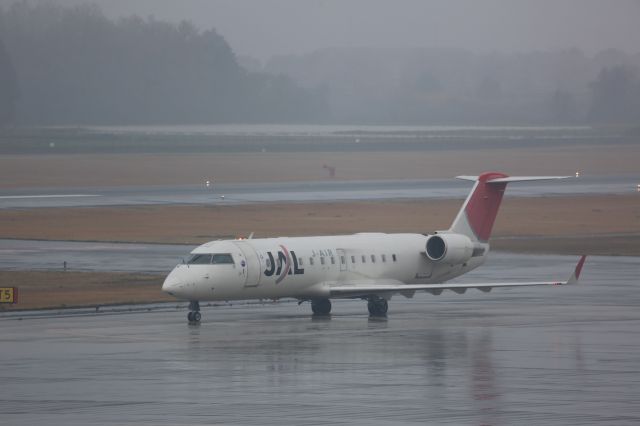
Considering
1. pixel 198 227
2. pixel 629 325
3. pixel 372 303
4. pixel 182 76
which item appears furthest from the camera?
pixel 182 76

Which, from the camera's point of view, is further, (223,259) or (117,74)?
(117,74)

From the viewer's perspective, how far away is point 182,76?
518 ft

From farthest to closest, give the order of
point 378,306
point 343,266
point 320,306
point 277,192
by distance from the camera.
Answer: point 277,192, point 320,306, point 343,266, point 378,306

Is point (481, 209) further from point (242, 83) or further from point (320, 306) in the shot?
point (242, 83)

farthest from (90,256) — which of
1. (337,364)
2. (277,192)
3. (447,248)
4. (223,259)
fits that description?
(277,192)

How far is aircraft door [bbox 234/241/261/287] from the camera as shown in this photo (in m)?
35.5

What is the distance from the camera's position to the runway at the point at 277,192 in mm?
86125

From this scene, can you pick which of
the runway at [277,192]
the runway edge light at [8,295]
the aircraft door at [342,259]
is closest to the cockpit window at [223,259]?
the aircraft door at [342,259]

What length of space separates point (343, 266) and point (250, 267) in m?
3.35

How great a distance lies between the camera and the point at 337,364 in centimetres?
2734

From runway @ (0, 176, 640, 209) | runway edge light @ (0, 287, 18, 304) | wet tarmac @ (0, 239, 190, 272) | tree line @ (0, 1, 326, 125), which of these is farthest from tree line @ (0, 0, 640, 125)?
runway edge light @ (0, 287, 18, 304)

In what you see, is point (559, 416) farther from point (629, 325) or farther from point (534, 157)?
point (534, 157)

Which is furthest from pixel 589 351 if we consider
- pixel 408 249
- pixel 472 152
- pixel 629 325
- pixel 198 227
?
pixel 472 152

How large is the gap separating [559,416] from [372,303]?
17.0 metres
